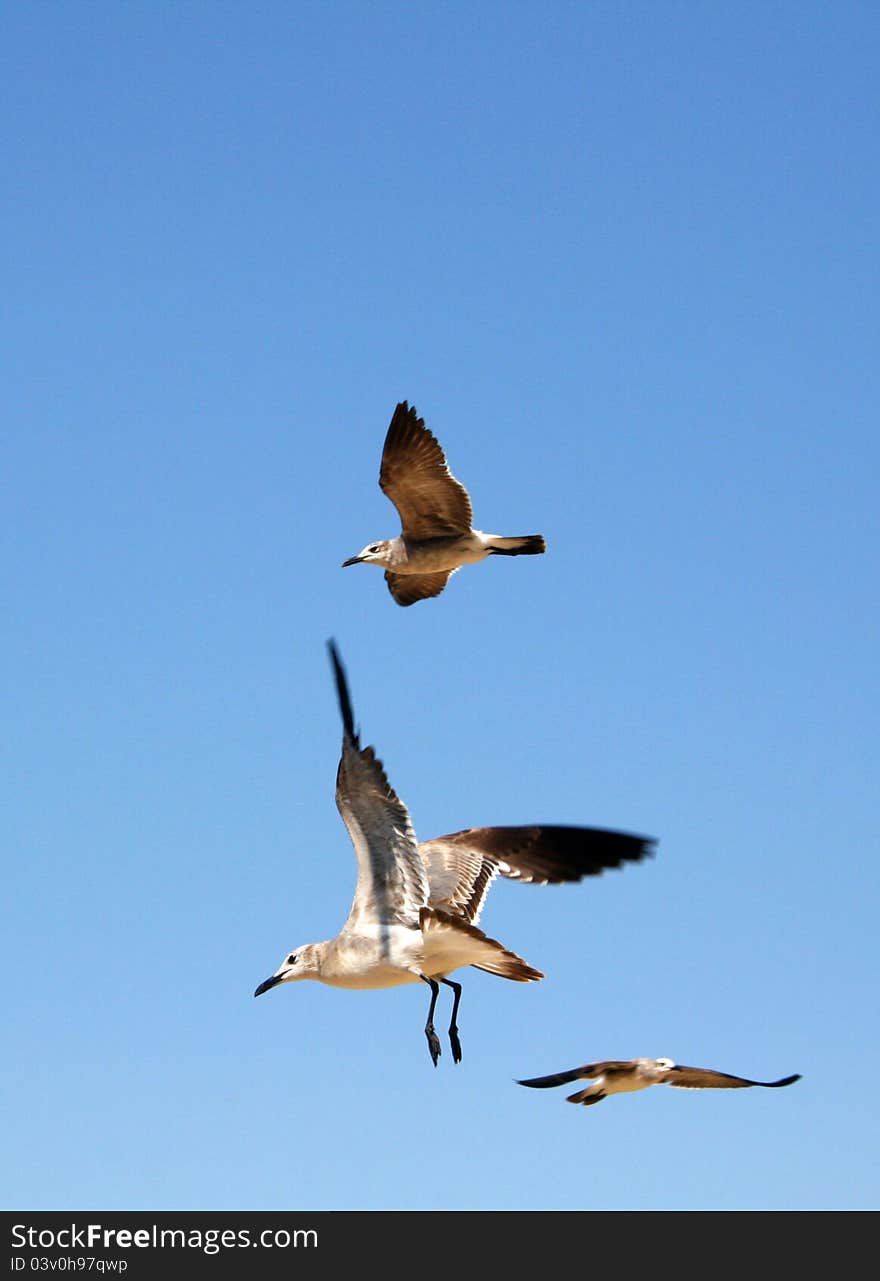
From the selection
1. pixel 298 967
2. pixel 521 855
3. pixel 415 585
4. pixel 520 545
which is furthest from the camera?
pixel 415 585

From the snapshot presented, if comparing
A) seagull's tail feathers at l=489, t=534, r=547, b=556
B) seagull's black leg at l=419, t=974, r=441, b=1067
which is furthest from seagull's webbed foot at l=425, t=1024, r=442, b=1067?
seagull's tail feathers at l=489, t=534, r=547, b=556

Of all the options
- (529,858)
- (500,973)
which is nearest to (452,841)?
(529,858)

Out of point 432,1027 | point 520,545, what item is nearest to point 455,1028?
point 432,1027

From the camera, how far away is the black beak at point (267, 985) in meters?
16.3

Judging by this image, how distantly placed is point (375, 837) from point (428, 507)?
287 inches

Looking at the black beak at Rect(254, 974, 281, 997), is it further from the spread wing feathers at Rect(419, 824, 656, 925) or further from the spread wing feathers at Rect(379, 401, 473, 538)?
the spread wing feathers at Rect(379, 401, 473, 538)

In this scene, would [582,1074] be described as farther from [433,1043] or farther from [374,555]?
[374,555]

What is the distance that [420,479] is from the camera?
70.6ft

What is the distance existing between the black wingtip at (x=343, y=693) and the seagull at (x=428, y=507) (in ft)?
23.4

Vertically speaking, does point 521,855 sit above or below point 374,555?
below

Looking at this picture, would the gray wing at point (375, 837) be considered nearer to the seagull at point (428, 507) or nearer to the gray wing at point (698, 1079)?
the gray wing at point (698, 1079)

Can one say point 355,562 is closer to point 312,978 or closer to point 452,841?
point 452,841

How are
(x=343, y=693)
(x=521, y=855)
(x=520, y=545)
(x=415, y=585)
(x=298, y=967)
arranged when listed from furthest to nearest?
(x=415, y=585)
(x=520, y=545)
(x=521, y=855)
(x=298, y=967)
(x=343, y=693)

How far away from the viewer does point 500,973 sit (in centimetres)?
1662
